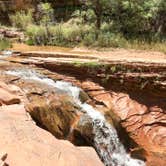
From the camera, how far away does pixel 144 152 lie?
30.3 feet

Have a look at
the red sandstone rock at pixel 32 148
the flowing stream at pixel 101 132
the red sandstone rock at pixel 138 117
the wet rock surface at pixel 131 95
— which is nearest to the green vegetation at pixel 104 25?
the wet rock surface at pixel 131 95

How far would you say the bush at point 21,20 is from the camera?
1534 centimetres

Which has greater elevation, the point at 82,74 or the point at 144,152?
the point at 82,74

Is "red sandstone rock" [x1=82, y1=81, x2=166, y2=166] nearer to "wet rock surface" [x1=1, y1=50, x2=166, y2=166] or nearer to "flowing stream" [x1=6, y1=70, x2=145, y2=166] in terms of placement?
"wet rock surface" [x1=1, y1=50, x2=166, y2=166]

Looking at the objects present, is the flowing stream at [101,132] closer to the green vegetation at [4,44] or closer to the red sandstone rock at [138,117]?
the red sandstone rock at [138,117]

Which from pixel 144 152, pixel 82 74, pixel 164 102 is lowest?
pixel 144 152

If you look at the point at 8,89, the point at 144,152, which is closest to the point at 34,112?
the point at 8,89

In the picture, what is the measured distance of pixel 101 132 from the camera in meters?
8.48

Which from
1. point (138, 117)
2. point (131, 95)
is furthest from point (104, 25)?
point (138, 117)

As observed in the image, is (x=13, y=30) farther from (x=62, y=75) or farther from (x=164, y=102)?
(x=164, y=102)

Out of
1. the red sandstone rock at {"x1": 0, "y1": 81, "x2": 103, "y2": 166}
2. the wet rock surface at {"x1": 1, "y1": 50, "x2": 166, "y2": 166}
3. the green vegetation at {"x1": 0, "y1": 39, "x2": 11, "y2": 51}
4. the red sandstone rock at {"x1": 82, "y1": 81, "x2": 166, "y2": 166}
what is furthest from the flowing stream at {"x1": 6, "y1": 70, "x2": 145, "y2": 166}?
the green vegetation at {"x1": 0, "y1": 39, "x2": 11, "y2": 51}

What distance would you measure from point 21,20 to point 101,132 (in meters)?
8.18

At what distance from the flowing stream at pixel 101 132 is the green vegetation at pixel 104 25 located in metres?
4.04

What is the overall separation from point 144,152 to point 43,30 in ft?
19.9
